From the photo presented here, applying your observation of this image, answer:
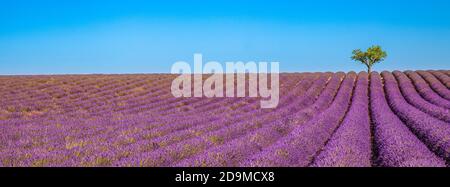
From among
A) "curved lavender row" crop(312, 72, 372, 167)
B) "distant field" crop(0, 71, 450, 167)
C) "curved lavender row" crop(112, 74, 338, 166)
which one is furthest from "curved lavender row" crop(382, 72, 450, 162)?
"curved lavender row" crop(112, 74, 338, 166)

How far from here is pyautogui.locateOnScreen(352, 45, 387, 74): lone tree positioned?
58.0m

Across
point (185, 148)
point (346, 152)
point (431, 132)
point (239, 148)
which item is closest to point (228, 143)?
point (239, 148)

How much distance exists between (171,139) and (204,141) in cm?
75

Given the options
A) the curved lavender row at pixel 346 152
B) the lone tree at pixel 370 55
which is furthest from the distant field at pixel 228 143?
the lone tree at pixel 370 55

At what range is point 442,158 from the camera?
295 inches

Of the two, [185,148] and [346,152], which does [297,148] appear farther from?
[185,148]

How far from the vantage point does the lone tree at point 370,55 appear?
58000 millimetres

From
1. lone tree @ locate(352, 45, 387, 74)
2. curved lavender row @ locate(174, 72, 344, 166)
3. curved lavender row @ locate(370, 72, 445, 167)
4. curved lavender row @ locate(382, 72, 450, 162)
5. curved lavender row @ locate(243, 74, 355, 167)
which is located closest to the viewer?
curved lavender row @ locate(370, 72, 445, 167)

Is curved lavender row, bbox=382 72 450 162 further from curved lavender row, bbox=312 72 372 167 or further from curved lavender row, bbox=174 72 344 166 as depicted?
curved lavender row, bbox=174 72 344 166

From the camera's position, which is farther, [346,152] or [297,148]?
[297,148]

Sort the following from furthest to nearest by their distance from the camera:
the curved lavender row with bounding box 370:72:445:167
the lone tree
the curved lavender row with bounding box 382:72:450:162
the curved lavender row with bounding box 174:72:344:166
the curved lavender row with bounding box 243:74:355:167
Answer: the lone tree
the curved lavender row with bounding box 382:72:450:162
the curved lavender row with bounding box 243:74:355:167
the curved lavender row with bounding box 174:72:344:166
the curved lavender row with bounding box 370:72:445:167

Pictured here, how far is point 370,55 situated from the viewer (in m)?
58.2

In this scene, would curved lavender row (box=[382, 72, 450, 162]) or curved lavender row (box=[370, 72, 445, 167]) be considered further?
curved lavender row (box=[382, 72, 450, 162])
